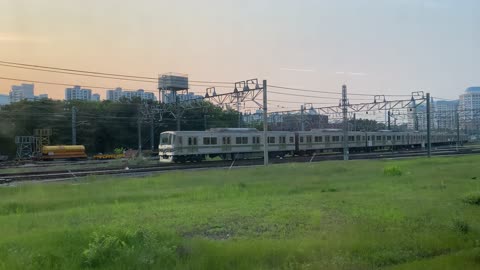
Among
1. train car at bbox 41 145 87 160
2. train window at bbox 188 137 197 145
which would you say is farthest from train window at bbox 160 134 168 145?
train car at bbox 41 145 87 160

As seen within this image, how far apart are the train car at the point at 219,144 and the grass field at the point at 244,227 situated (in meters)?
22.3

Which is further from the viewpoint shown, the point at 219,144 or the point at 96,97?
the point at 96,97

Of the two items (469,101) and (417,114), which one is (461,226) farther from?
(469,101)

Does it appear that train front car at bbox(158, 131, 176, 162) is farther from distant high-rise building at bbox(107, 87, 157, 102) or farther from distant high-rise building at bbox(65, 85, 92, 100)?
distant high-rise building at bbox(107, 87, 157, 102)

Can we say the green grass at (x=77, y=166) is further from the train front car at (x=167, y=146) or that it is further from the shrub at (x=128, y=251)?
the shrub at (x=128, y=251)

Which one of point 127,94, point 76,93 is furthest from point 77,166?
point 127,94

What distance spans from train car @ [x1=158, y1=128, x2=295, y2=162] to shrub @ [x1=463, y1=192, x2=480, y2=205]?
29.8m

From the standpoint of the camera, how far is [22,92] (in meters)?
57.0

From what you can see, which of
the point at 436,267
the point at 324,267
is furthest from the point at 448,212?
the point at 324,267

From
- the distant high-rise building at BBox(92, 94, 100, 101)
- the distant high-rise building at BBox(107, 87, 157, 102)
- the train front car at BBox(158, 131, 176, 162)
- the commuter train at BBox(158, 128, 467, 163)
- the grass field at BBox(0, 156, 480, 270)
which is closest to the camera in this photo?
the grass field at BBox(0, 156, 480, 270)

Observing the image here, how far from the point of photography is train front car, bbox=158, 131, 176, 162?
41969 mm

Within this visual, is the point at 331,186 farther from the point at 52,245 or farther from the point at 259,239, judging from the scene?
the point at 52,245

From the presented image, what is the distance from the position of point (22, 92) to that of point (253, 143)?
29743 millimetres

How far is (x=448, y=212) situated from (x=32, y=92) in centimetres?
5363
